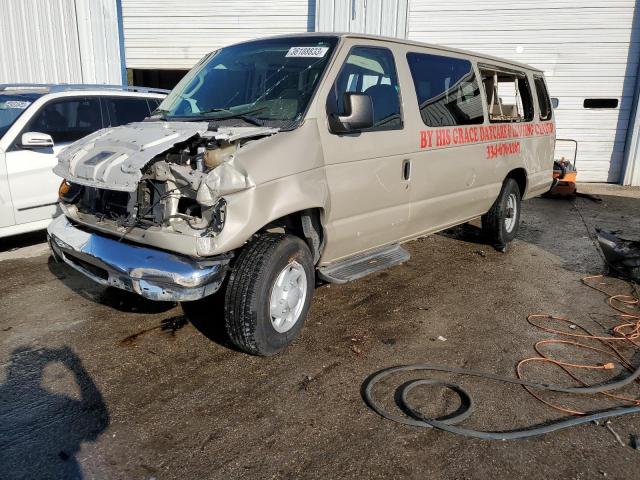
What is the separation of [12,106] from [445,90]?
15.3 ft

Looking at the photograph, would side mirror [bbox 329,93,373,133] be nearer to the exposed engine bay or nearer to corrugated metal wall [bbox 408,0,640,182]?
the exposed engine bay

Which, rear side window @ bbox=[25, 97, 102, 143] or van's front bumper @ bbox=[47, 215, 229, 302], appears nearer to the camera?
van's front bumper @ bbox=[47, 215, 229, 302]

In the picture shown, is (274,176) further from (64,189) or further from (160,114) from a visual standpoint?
(64,189)

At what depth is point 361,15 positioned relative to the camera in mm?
11203

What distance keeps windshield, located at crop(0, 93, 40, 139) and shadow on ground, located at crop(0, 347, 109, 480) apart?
127 inches

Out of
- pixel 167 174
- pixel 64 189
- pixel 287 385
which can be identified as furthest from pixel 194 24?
pixel 287 385

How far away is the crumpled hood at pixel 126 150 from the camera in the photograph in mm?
3197

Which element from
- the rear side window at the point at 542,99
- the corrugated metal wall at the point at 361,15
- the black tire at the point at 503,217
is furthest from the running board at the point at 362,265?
the corrugated metal wall at the point at 361,15

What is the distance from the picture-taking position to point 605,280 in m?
5.38

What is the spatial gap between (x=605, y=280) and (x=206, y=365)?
408cm

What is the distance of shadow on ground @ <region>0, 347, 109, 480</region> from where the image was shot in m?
2.58

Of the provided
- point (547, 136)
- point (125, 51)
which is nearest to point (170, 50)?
point (125, 51)

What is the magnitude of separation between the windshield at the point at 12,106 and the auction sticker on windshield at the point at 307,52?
3.50 meters

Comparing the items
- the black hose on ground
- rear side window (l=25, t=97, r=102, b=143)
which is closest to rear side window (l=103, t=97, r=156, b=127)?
rear side window (l=25, t=97, r=102, b=143)
